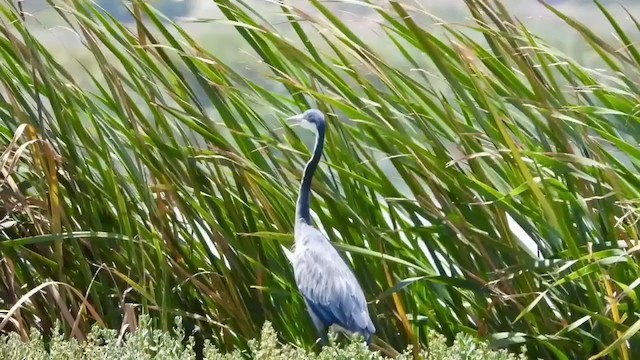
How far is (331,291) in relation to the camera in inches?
92.4

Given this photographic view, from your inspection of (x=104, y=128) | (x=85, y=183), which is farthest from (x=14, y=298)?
(x=104, y=128)

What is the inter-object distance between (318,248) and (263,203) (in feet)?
0.83

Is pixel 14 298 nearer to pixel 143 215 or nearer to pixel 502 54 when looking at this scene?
pixel 143 215

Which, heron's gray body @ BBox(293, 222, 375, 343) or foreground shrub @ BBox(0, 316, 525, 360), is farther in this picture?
heron's gray body @ BBox(293, 222, 375, 343)

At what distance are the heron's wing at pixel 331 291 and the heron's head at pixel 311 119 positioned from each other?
0.91 ft

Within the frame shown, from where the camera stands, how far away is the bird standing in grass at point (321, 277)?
7.67 ft

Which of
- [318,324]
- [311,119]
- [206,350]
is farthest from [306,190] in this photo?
[206,350]

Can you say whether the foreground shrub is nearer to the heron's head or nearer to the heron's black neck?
the heron's black neck

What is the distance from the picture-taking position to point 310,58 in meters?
2.49

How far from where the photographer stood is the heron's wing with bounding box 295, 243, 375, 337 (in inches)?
91.9

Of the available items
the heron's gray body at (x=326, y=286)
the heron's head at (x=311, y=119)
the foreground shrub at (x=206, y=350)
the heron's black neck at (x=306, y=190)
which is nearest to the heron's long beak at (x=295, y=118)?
the heron's head at (x=311, y=119)

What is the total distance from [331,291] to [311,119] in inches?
15.9

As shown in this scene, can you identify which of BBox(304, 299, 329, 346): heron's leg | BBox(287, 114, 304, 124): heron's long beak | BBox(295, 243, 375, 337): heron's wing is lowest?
BBox(304, 299, 329, 346): heron's leg

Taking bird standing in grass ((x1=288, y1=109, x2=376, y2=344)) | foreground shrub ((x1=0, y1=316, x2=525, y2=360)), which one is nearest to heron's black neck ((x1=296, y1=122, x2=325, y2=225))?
bird standing in grass ((x1=288, y1=109, x2=376, y2=344))
